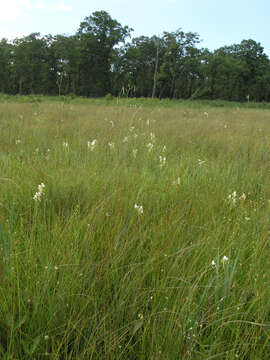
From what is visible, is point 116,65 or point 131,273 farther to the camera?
point 116,65

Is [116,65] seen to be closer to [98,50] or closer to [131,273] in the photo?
[98,50]

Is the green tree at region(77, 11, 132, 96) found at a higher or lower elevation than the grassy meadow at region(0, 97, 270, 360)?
higher

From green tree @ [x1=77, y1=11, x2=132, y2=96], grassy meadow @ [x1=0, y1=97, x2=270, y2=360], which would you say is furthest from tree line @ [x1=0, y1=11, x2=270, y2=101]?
grassy meadow @ [x1=0, y1=97, x2=270, y2=360]

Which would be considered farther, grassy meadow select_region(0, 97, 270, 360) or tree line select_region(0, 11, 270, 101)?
tree line select_region(0, 11, 270, 101)

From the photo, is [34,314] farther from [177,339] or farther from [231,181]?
[231,181]

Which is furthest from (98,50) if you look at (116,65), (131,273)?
(131,273)

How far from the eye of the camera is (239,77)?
181 ft

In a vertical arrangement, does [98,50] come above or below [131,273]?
above

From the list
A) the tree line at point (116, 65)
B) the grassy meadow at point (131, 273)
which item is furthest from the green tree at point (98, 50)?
the grassy meadow at point (131, 273)

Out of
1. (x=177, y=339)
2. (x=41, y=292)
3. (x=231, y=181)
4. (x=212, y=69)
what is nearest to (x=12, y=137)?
(x=231, y=181)

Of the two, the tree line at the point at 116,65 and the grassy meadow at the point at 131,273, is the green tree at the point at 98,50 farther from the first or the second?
the grassy meadow at the point at 131,273

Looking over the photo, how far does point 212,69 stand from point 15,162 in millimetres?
58097

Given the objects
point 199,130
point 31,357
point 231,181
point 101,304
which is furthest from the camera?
point 199,130

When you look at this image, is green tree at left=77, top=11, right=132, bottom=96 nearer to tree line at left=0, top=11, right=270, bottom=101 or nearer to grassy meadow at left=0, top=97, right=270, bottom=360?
tree line at left=0, top=11, right=270, bottom=101
